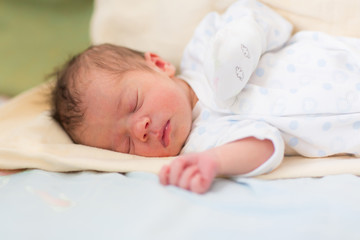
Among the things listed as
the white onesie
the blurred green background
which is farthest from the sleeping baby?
the blurred green background

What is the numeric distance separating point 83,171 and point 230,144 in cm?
34

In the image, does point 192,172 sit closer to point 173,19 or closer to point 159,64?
point 159,64

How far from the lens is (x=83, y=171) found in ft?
3.20

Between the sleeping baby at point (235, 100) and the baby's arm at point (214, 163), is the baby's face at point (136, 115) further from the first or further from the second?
the baby's arm at point (214, 163)

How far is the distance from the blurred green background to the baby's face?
2.15ft

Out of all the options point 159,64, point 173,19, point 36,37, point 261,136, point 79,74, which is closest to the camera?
point 261,136

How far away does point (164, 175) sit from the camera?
2.80 ft

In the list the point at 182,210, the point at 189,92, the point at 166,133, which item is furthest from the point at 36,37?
Result: the point at 182,210

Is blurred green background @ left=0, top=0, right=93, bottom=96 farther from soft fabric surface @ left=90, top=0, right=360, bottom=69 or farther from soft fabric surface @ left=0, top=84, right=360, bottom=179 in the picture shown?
soft fabric surface @ left=0, top=84, right=360, bottom=179

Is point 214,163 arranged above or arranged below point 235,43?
below

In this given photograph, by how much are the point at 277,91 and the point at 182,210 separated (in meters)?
0.43

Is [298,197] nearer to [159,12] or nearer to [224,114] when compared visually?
[224,114]

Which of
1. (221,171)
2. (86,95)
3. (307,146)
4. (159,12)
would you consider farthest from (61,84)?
(307,146)

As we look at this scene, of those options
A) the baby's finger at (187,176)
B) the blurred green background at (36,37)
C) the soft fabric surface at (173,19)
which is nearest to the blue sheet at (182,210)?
the baby's finger at (187,176)
